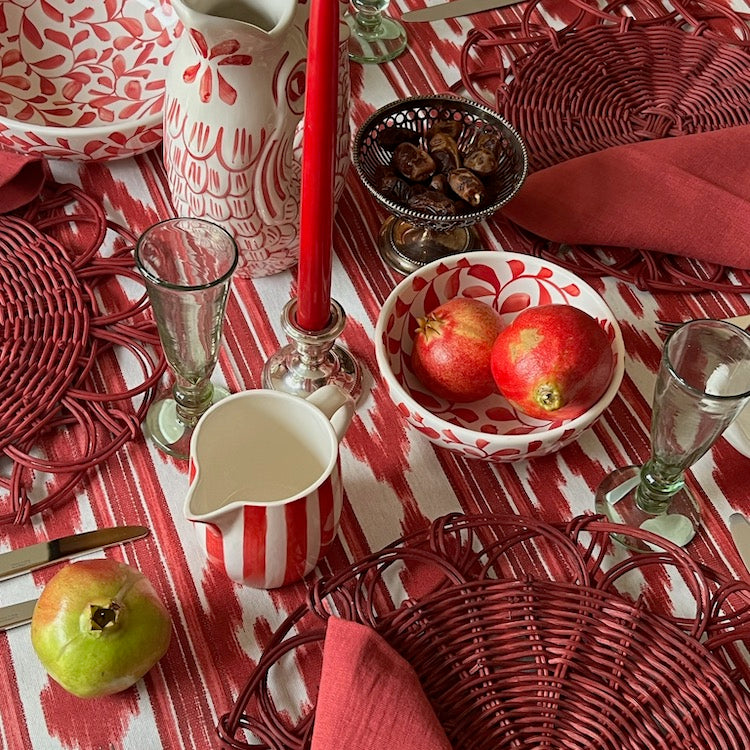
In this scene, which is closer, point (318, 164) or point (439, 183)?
point (318, 164)

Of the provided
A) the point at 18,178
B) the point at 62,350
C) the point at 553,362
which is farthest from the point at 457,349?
the point at 18,178

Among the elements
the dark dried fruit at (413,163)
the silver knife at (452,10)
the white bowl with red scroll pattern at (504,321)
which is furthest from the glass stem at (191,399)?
the silver knife at (452,10)

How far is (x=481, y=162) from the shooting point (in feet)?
2.48

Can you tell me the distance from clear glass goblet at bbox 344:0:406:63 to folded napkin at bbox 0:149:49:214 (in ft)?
1.08

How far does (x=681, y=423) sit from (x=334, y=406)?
21 cm

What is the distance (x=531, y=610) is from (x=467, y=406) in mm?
179

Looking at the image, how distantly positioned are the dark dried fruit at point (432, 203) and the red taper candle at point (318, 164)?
0.46 ft

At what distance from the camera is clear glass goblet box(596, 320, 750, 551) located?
1.91ft

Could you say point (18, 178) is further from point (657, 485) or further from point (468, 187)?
point (657, 485)

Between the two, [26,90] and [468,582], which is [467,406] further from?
[26,90]

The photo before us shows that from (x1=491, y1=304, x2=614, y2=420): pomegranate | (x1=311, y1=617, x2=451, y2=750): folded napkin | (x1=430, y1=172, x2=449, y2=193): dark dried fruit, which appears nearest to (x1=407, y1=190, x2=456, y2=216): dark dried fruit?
(x1=430, y1=172, x2=449, y2=193): dark dried fruit

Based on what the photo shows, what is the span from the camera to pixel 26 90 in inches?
33.5

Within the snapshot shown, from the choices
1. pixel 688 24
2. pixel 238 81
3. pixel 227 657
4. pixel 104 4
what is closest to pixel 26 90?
pixel 104 4

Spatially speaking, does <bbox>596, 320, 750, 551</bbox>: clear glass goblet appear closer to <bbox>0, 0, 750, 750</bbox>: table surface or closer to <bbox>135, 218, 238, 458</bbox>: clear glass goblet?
<bbox>0, 0, 750, 750</bbox>: table surface
